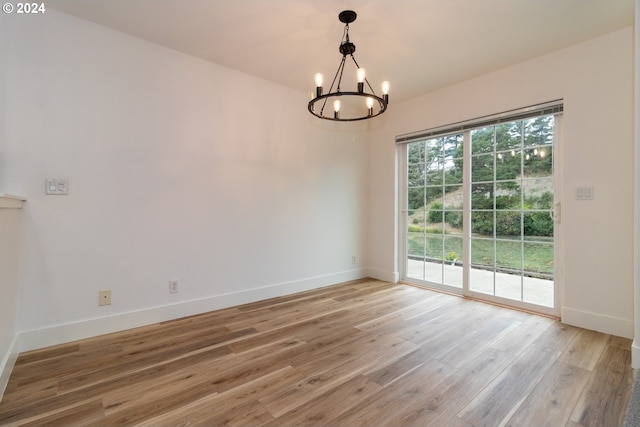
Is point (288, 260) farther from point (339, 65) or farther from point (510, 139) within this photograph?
point (510, 139)

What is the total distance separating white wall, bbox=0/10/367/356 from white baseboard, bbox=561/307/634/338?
2.69 m

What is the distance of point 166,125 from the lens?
2.74 m

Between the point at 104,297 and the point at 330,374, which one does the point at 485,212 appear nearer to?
the point at 330,374

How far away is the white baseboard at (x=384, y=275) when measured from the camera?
4.16m

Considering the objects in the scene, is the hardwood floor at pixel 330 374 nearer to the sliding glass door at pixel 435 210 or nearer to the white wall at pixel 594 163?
the white wall at pixel 594 163

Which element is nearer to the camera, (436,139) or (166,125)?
(166,125)

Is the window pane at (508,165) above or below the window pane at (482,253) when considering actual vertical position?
above

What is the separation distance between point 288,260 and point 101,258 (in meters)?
1.88

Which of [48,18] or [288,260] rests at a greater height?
[48,18]

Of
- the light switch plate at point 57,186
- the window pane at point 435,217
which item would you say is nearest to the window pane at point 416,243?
the window pane at point 435,217

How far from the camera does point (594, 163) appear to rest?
2594 mm

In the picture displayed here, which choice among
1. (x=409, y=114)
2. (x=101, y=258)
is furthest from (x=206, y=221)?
(x=409, y=114)

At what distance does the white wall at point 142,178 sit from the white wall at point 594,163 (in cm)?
256

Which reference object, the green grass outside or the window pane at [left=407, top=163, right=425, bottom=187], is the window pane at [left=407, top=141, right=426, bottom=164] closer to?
the window pane at [left=407, top=163, right=425, bottom=187]
